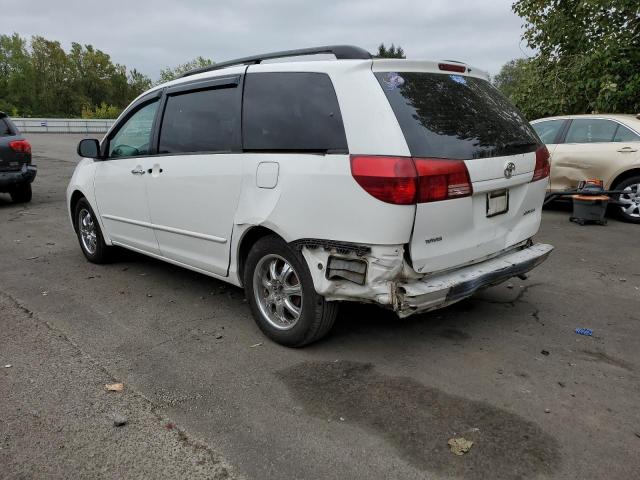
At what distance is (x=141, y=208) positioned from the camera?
4883 millimetres

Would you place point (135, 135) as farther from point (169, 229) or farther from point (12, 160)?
point (12, 160)

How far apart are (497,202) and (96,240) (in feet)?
14.2

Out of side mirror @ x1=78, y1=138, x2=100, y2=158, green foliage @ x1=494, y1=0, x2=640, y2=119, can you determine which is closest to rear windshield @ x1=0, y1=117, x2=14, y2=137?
side mirror @ x1=78, y1=138, x2=100, y2=158

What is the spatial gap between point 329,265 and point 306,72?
50.4 inches

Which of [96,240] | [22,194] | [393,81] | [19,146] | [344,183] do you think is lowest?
[22,194]

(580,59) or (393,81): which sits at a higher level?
(580,59)

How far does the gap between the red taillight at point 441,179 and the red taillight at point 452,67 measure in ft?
2.64

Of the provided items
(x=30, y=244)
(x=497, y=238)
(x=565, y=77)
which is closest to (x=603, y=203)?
(x=497, y=238)

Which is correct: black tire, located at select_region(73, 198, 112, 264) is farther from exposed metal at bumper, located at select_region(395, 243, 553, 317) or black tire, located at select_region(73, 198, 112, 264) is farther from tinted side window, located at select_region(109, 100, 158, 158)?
exposed metal at bumper, located at select_region(395, 243, 553, 317)

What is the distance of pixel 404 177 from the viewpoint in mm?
A: 2988

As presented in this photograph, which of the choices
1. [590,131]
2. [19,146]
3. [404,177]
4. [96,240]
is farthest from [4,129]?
[590,131]

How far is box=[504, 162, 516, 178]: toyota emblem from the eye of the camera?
11.6 feet

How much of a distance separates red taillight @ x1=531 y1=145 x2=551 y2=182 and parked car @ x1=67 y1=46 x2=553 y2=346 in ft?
0.06

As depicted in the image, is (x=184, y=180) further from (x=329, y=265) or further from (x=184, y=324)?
(x=329, y=265)
